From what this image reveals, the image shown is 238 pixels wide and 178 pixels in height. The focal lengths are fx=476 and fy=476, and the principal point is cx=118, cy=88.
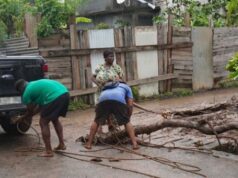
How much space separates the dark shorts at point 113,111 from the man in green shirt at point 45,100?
0.57 meters

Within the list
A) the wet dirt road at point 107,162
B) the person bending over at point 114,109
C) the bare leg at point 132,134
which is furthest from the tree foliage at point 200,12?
the bare leg at point 132,134

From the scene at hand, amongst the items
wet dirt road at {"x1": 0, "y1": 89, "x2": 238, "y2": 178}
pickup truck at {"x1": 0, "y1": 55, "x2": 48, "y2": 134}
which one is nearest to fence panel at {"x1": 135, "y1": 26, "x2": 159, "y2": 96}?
wet dirt road at {"x1": 0, "y1": 89, "x2": 238, "y2": 178}

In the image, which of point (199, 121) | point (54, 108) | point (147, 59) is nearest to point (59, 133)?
point (54, 108)

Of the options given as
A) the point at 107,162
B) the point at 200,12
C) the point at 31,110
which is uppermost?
the point at 200,12

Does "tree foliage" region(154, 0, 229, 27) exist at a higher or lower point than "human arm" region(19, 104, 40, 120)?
higher

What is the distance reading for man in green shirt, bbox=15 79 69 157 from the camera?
692 cm

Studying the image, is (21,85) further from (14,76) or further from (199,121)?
(199,121)

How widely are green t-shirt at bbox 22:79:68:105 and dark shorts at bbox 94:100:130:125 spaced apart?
69 centimetres

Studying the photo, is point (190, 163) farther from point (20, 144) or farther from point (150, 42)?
point (150, 42)

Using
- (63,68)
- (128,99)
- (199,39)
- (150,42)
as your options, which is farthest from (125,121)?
(199,39)

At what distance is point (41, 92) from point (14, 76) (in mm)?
807

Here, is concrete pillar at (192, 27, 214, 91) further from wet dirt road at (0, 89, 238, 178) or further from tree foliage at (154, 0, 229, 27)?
wet dirt road at (0, 89, 238, 178)

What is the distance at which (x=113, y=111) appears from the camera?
734 centimetres

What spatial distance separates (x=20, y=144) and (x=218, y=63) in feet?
28.3
